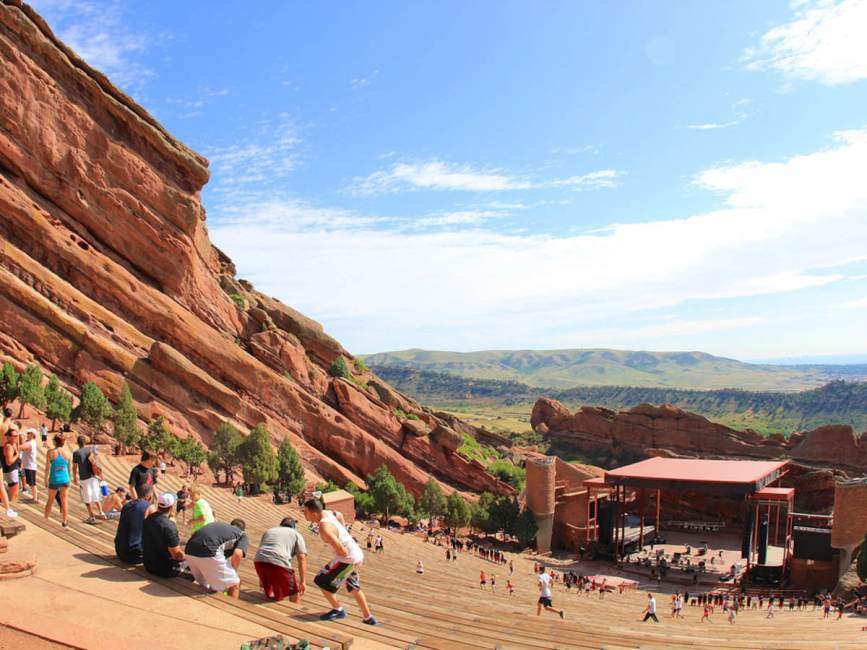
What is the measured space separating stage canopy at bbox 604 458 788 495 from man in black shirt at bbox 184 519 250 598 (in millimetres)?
39470

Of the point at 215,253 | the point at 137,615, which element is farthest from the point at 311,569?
the point at 215,253

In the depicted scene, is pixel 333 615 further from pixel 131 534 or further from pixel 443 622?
pixel 131 534

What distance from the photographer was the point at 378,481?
159 feet

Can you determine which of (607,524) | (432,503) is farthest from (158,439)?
Result: (607,524)

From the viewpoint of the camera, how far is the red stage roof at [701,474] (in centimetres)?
4272

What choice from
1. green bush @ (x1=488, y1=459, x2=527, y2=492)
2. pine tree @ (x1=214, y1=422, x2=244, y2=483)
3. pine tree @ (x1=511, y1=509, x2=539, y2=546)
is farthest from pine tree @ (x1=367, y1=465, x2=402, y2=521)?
green bush @ (x1=488, y1=459, x2=527, y2=492)

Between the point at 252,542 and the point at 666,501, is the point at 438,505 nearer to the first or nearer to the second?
the point at 666,501

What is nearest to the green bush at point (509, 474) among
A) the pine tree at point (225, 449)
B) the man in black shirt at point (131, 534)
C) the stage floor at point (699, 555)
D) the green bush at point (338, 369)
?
the stage floor at point (699, 555)

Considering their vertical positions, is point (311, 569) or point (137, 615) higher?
point (137, 615)

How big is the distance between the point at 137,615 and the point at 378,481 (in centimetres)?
4128

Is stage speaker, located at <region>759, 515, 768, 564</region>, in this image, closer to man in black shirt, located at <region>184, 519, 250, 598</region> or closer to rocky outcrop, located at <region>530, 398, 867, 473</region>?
rocky outcrop, located at <region>530, 398, 867, 473</region>

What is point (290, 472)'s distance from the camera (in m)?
43.5

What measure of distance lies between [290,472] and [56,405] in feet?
48.3

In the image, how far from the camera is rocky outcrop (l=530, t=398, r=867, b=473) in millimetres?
73812
